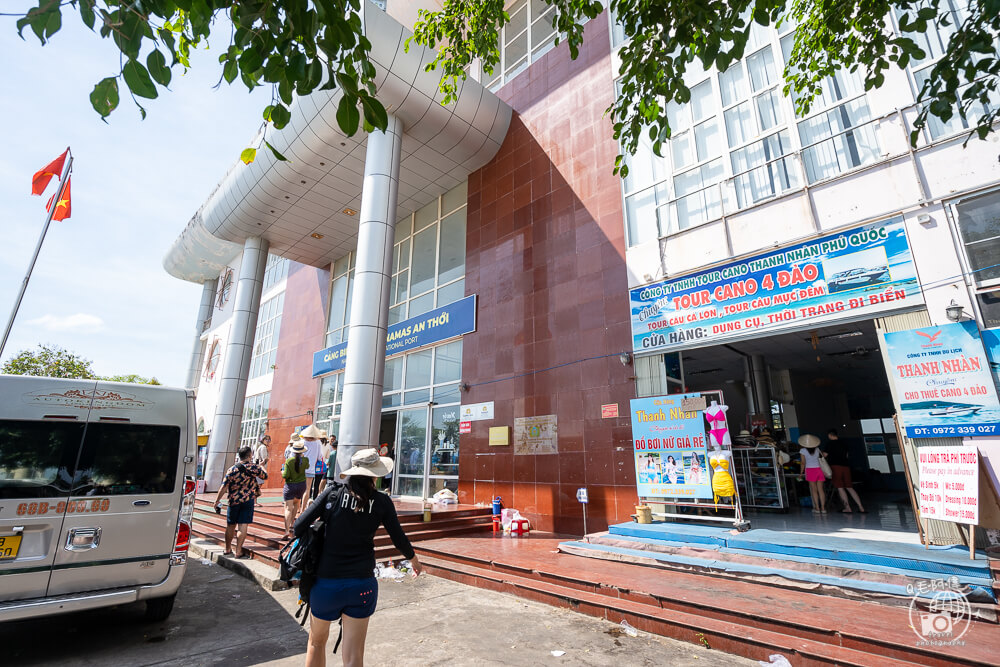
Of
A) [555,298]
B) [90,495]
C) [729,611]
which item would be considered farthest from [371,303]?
[729,611]

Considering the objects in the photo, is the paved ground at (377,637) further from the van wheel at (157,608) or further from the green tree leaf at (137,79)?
the green tree leaf at (137,79)

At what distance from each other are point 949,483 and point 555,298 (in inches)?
293

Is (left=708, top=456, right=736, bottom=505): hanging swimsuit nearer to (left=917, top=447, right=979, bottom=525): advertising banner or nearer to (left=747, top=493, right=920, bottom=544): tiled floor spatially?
(left=747, top=493, right=920, bottom=544): tiled floor

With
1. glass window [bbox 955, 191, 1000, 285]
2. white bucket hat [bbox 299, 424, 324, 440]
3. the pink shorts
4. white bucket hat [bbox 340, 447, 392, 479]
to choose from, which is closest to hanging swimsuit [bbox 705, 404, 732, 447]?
the pink shorts

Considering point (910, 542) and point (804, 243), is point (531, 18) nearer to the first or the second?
point (804, 243)

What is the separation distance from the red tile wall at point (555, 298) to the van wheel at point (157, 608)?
275 inches

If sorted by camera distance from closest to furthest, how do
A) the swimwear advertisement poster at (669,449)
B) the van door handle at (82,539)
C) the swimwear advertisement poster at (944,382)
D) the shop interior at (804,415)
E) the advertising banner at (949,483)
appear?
the van door handle at (82,539)
the advertising banner at (949,483)
the swimwear advertisement poster at (944,382)
the swimwear advertisement poster at (669,449)
the shop interior at (804,415)

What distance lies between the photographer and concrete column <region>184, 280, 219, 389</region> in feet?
104

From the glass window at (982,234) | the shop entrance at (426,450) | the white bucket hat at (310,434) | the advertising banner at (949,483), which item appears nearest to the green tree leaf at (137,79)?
the white bucket hat at (310,434)

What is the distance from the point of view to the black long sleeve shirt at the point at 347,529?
318 centimetres

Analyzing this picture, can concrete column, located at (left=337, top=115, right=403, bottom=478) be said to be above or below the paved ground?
above

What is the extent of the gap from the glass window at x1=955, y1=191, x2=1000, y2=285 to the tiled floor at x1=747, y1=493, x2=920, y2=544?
3.63 meters

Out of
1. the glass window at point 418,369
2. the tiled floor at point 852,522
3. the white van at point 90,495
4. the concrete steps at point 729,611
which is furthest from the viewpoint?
the glass window at point 418,369

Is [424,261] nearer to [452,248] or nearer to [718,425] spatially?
[452,248]
